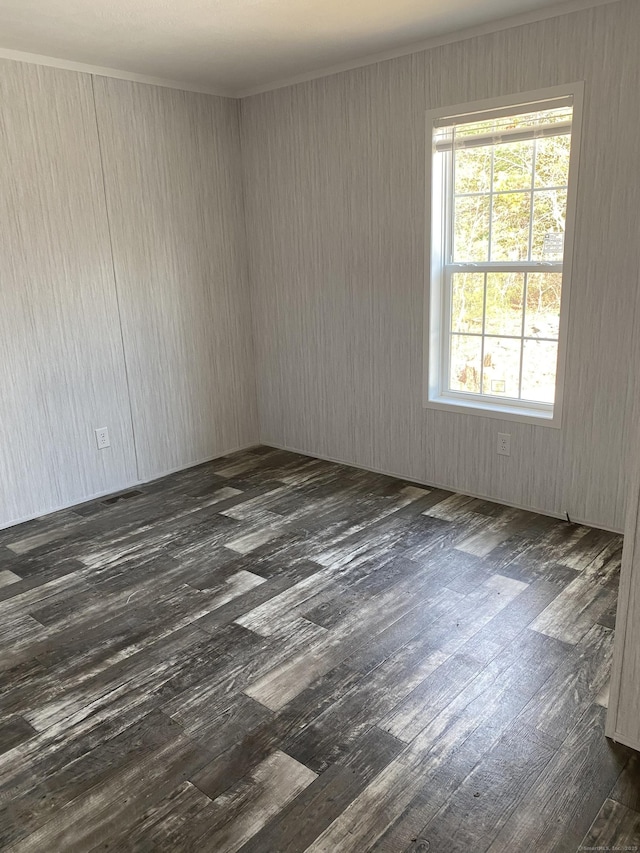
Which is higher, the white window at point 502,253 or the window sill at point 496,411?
the white window at point 502,253

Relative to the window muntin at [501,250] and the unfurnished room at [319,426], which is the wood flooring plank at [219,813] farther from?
the window muntin at [501,250]

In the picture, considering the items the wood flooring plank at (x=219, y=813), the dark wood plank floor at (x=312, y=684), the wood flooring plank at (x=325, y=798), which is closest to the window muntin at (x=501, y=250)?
the dark wood plank floor at (x=312, y=684)

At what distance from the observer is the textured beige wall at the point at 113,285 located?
3379 mm

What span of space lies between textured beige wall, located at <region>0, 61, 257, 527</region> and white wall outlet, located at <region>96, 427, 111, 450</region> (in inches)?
1.3

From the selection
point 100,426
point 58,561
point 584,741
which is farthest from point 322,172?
point 584,741

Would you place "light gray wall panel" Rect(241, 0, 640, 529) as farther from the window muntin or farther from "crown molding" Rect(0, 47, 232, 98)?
"crown molding" Rect(0, 47, 232, 98)

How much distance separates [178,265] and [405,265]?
1460 mm

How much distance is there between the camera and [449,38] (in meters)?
3.19

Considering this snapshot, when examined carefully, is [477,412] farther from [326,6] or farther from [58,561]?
[58,561]

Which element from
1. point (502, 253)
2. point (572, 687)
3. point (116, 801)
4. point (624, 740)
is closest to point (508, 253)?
point (502, 253)

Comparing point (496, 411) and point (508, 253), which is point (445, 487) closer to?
point (496, 411)

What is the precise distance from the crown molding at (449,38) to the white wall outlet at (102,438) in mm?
2341

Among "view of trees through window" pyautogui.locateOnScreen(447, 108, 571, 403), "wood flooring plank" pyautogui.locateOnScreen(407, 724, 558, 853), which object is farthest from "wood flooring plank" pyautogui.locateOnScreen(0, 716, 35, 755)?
"view of trees through window" pyautogui.locateOnScreen(447, 108, 571, 403)

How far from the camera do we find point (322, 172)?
3.92m
